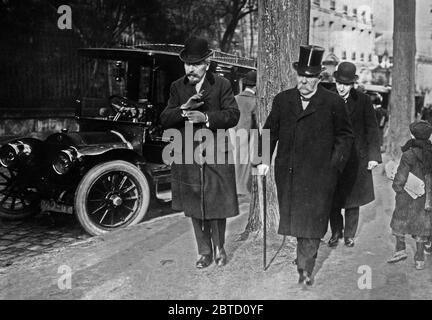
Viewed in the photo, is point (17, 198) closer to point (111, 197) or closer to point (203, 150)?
point (111, 197)

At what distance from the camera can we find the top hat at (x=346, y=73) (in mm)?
4906

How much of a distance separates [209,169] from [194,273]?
3.03 ft

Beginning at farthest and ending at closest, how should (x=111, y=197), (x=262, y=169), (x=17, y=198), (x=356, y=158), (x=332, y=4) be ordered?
(x=332, y=4) → (x=17, y=198) → (x=111, y=197) → (x=356, y=158) → (x=262, y=169)

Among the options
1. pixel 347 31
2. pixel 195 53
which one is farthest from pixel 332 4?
pixel 195 53

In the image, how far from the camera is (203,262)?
4418 mm

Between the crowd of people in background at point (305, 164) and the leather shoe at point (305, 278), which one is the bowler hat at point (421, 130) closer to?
the crowd of people in background at point (305, 164)

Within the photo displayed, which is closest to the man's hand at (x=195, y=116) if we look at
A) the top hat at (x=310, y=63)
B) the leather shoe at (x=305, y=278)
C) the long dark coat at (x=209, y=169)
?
the long dark coat at (x=209, y=169)

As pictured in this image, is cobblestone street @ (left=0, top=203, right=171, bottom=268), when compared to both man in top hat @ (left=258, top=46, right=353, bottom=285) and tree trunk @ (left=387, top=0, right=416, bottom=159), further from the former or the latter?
tree trunk @ (left=387, top=0, right=416, bottom=159)

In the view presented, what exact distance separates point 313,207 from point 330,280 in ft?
2.28

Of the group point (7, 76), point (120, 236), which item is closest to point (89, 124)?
point (120, 236)

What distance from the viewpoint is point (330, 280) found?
4066 millimetres

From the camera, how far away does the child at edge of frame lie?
425 centimetres

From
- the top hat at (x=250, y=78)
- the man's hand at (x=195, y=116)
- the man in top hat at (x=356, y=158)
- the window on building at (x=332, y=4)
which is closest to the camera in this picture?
the man's hand at (x=195, y=116)

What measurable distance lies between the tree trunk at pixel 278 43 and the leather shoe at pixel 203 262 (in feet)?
4.72
